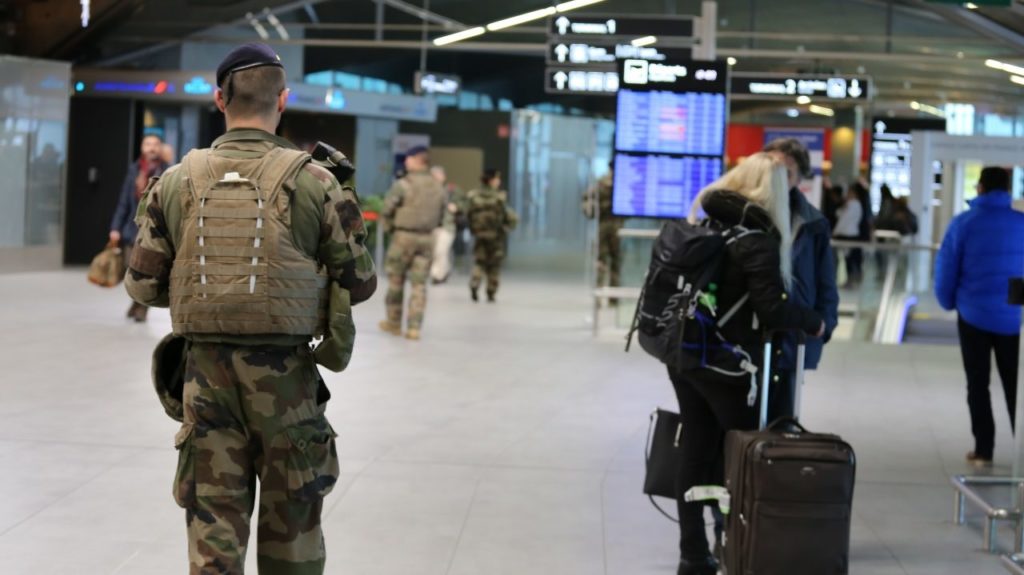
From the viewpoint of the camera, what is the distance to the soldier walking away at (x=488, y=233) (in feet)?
55.3

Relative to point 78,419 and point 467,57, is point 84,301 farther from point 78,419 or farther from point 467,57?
point 467,57

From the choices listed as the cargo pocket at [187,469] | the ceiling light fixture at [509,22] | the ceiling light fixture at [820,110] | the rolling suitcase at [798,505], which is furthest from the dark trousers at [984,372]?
the ceiling light fixture at [820,110]

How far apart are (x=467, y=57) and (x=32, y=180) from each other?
10.4 metres

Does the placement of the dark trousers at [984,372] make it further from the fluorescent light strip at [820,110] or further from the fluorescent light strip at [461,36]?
the fluorescent light strip at [820,110]

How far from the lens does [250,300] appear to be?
3.31m

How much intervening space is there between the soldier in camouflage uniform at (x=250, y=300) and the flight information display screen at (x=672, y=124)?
8.62 meters

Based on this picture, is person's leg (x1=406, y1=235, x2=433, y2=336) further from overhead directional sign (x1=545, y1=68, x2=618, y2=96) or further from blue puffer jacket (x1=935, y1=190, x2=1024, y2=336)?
blue puffer jacket (x1=935, y1=190, x2=1024, y2=336)

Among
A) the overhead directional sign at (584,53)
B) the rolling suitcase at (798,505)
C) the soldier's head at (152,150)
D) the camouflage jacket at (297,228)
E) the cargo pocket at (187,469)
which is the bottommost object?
the rolling suitcase at (798,505)

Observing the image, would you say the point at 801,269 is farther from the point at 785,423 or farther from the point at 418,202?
the point at 418,202

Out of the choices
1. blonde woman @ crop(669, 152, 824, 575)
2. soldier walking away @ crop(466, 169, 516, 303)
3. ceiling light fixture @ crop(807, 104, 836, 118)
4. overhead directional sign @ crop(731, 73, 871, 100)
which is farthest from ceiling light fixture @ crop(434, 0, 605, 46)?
blonde woman @ crop(669, 152, 824, 575)

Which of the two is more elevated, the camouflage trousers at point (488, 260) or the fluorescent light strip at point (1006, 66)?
the fluorescent light strip at point (1006, 66)

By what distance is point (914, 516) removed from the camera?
20.1 feet

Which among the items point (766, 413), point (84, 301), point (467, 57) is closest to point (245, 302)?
point (766, 413)

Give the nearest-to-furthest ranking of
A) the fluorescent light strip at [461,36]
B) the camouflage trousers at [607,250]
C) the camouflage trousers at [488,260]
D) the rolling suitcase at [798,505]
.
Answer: the rolling suitcase at [798,505] → the camouflage trousers at [607,250] → the camouflage trousers at [488,260] → the fluorescent light strip at [461,36]
